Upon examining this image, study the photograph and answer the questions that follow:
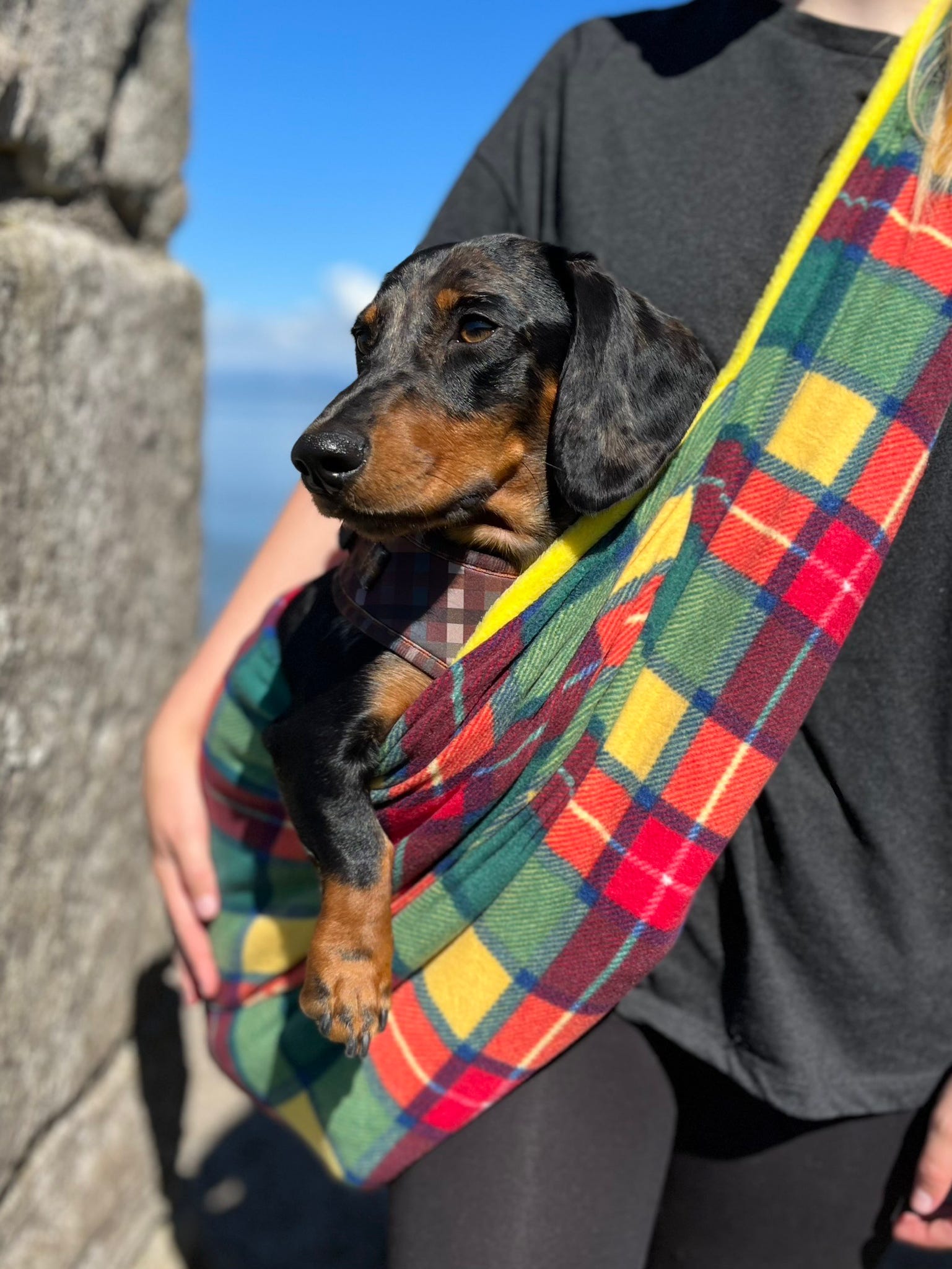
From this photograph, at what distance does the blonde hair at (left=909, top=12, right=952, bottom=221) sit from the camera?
1.27m

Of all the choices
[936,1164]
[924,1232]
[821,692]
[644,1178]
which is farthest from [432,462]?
[924,1232]

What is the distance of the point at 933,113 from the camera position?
1295 millimetres

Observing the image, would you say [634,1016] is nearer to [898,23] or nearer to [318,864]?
[318,864]

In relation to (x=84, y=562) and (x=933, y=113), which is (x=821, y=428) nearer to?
(x=933, y=113)

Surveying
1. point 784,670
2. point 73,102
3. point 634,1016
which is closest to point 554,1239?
point 634,1016

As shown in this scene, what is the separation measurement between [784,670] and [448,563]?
445mm

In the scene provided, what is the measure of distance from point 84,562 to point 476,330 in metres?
0.91

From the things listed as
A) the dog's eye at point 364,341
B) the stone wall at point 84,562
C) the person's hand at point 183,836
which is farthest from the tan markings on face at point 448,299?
the person's hand at point 183,836

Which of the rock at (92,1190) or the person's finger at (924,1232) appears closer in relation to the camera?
the person's finger at (924,1232)

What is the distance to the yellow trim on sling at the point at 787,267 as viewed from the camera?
133 centimetres

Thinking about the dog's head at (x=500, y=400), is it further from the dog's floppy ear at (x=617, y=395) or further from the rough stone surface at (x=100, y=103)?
the rough stone surface at (x=100, y=103)

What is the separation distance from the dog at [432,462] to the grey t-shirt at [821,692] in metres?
0.17

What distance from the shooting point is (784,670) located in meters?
1.29

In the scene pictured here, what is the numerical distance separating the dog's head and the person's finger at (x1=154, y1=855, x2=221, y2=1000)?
79 centimetres
